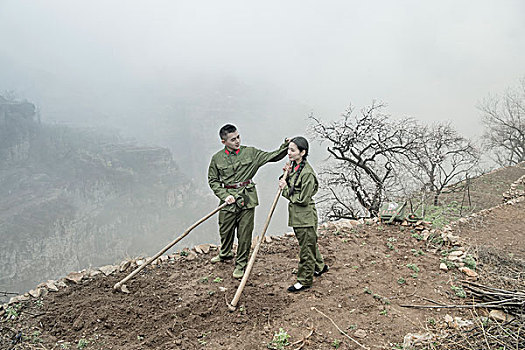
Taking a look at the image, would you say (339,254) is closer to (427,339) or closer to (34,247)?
(427,339)

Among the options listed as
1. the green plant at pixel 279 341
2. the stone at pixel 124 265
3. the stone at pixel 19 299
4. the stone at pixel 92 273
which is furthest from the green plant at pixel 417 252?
the stone at pixel 19 299

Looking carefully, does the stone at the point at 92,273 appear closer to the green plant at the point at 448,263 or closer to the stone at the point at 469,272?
the green plant at the point at 448,263

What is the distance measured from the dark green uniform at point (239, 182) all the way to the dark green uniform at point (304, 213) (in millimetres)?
661

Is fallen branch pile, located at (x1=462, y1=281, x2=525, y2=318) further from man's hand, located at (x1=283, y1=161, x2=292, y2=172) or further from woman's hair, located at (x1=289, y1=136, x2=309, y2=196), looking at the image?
man's hand, located at (x1=283, y1=161, x2=292, y2=172)

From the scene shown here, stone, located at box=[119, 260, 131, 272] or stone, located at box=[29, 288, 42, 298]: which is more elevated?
stone, located at box=[119, 260, 131, 272]

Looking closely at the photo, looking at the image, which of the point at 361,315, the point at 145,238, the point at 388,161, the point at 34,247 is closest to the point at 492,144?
the point at 388,161

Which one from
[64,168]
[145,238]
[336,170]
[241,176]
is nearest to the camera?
[241,176]

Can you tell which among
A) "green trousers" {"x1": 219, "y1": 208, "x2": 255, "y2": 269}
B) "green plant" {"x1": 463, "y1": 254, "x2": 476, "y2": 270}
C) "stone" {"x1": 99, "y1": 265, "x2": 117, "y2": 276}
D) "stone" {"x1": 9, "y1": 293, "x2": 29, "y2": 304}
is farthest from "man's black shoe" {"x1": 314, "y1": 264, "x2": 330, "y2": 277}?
"stone" {"x1": 9, "y1": 293, "x2": 29, "y2": 304}

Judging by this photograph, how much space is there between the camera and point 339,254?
549cm

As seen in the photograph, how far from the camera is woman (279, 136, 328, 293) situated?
412cm

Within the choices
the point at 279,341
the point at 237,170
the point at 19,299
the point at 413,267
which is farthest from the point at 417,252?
the point at 19,299

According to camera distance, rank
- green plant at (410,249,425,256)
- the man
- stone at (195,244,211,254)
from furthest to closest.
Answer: stone at (195,244,211,254) → green plant at (410,249,425,256) → the man

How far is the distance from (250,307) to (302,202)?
1.46 metres

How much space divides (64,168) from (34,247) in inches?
679
